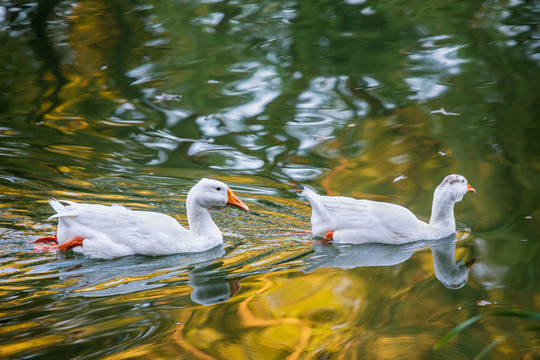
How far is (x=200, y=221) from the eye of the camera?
8.53 meters

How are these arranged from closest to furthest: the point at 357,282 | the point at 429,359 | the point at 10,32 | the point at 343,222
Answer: the point at 429,359
the point at 357,282
the point at 343,222
the point at 10,32

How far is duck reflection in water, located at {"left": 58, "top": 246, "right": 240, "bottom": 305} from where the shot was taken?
7.18 meters

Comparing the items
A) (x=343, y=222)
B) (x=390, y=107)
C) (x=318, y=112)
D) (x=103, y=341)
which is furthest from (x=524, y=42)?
(x=103, y=341)

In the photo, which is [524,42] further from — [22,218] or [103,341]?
[103,341]

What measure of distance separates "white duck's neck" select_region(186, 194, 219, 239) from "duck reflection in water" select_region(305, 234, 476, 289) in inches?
48.8

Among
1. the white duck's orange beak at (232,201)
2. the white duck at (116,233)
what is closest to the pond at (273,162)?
the white duck at (116,233)

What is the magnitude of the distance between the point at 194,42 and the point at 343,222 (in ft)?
31.2

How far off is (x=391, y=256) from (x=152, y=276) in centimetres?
271

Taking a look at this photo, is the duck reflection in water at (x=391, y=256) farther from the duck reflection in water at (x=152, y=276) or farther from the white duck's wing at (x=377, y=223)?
the duck reflection in water at (x=152, y=276)

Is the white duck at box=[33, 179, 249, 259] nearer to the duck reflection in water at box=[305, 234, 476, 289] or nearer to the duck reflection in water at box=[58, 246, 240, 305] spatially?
the duck reflection in water at box=[58, 246, 240, 305]

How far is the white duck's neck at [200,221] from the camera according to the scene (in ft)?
27.9

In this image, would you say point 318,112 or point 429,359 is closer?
point 429,359

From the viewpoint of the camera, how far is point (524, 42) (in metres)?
15.6

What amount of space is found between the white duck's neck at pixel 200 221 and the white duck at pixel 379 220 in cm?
120
